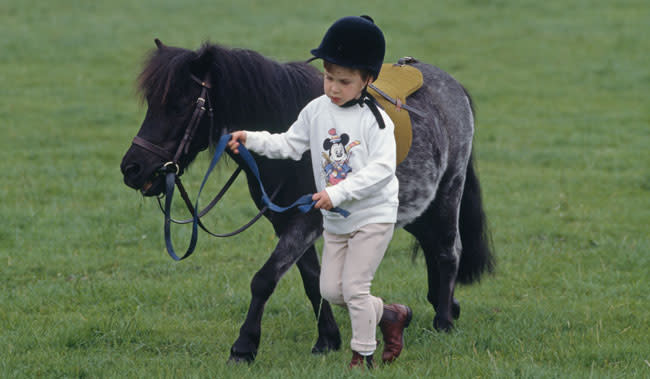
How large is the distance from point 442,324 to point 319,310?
0.95 metres

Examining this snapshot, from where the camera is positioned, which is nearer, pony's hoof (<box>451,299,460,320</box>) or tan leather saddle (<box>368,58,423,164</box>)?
tan leather saddle (<box>368,58,423,164</box>)

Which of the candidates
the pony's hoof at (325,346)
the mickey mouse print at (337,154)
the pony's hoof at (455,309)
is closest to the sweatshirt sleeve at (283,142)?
the mickey mouse print at (337,154)

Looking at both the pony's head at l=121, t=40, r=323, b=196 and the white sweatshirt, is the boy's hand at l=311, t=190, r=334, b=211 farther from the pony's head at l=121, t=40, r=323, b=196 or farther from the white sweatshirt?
the pony's head at l=121, t=40, r=323, b=196

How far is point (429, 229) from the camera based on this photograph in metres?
6.23

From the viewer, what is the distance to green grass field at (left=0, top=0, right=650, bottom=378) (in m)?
5.11

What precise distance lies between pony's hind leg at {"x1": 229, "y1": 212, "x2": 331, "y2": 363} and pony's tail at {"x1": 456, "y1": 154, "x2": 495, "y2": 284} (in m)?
2.05

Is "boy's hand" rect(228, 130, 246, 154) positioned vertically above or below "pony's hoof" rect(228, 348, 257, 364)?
above

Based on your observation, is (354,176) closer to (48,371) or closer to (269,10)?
(48,371)

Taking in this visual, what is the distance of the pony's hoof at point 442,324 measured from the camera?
18.9 ft

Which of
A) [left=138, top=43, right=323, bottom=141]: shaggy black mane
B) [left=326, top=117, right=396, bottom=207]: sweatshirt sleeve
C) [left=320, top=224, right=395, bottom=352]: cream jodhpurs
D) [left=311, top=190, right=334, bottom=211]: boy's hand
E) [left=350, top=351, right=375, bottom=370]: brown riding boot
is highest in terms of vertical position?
[left=138, top=43, right=323, bottom=141]: shaggy black mane

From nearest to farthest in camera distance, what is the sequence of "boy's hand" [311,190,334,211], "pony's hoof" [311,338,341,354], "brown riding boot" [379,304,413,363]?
"boy's hand" [311,190,334,211], "brown riding boot" [379,304,413,363], "pony's hoof" [311,338,341,354]

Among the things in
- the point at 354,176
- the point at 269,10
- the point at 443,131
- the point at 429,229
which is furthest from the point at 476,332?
the point at 269,10

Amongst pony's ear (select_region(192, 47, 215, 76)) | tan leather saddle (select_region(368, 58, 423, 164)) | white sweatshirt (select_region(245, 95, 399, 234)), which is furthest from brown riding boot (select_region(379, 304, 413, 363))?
pony's ear (select_region(192, 47, 215, 76))

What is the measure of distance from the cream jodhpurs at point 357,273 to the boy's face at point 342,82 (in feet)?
2.34
